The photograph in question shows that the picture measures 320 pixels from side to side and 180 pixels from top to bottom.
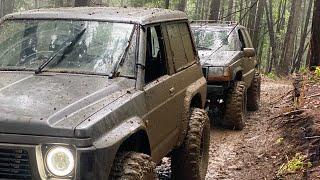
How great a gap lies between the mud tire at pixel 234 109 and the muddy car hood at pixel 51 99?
18.8 feet

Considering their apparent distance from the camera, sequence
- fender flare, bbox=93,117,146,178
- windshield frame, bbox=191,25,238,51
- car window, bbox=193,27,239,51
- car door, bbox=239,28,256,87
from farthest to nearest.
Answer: car door, bbox=239,28,256,87, windshield frame, bbox=191,25,238,51, car window, bbox=193,27,239,51, fender flare, bbox=93,117,146,178

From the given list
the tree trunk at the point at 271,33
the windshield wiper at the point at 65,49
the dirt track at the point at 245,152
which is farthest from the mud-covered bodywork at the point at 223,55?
the tree trunk at the point at 271,33

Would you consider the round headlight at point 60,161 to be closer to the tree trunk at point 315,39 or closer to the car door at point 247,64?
the car door at point 247,64

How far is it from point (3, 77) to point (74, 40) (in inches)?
30.3

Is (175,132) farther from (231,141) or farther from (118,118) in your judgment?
(231,141)

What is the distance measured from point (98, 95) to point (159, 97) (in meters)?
1.08

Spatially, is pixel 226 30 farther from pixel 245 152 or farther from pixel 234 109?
pixel 245 152

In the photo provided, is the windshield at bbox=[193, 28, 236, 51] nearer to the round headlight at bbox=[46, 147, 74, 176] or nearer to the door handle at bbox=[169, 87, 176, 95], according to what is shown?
the door handle at bbox=[169, 87, 176, 95]

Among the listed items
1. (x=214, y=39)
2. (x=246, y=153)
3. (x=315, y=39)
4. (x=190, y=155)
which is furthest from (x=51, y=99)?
(x=315, y=39)

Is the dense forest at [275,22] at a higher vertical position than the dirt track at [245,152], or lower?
higher

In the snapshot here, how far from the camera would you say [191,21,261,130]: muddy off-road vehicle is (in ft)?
31.3

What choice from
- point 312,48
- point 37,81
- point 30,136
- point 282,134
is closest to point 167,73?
point 37,81

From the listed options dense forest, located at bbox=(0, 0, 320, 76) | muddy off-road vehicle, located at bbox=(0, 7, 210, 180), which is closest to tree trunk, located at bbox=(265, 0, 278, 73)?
dense forest, located at bbox=(0, 0, 320, 76)

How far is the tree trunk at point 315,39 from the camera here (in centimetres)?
1033
